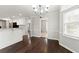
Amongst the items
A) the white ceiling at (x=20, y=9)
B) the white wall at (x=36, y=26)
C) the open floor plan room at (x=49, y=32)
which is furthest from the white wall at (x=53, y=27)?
the white ceiling at (x=20, y=9)

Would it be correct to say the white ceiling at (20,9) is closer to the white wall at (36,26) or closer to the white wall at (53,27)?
the white wall at (53,27)

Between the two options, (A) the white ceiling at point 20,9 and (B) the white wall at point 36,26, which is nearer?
(A) the white ceiling at point 20,9

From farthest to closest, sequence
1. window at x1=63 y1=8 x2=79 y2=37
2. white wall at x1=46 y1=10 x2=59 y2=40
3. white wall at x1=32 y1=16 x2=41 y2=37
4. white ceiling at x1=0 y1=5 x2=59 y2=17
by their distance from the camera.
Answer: white wall at x1=32 y1=16 x2=41 y2=37
white wall at x1=46 y1=10 x2=59 y2=40
window at x1=63 y1=8 x2=79 y2=37
white ceiling at x1=0 y1=5 x2=59 y2=17

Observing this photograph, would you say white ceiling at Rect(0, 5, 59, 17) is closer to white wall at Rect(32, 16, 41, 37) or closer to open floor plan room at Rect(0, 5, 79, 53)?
Result: open floor plan room at Rect(0, 5, 79, 53)

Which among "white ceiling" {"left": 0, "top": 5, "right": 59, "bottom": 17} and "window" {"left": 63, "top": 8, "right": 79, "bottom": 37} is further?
"window" {"left": 63, "top": 8, "right": 79, "bottom": 37}

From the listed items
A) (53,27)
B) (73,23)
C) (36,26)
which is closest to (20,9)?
(73,23)

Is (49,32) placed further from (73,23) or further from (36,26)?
(73,23)

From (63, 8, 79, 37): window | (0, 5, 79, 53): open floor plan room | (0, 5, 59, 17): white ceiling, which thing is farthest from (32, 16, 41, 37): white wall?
(63, 8, 79, 37): window

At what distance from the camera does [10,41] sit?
199 inches

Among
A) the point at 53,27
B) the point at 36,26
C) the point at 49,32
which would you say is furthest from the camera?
the point at 36,26

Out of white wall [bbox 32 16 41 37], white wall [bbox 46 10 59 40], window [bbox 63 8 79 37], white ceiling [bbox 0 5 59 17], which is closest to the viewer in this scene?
white ceiling [bbox 0 5 59 17]
